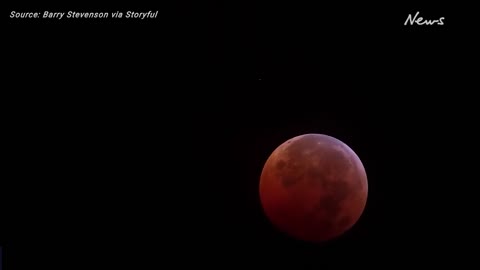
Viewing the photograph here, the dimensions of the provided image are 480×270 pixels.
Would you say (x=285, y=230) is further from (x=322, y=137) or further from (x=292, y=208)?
(x=322, y=137)

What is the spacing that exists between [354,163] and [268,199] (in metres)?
1.80

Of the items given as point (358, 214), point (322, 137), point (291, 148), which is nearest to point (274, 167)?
A: point (291, 148)

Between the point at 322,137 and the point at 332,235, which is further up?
the point at 322,137

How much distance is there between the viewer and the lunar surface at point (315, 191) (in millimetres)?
7961

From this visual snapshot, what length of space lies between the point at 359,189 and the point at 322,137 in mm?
1282

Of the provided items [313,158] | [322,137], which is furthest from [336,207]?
[322,137]

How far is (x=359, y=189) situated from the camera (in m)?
8.41

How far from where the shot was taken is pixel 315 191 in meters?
7.96

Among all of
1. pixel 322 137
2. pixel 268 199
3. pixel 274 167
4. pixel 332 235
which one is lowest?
pixel 332 235

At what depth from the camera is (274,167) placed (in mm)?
8688

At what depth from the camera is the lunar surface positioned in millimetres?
7961

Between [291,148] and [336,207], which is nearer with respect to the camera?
[336,207]

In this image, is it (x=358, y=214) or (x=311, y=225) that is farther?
(x=358, y=214)

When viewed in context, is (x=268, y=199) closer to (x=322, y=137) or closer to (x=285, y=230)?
(x=285, y=230)
